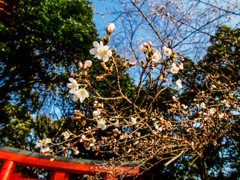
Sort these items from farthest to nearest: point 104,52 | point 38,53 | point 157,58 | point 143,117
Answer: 1. point 38,53
2. point 143,117
3. point 157,58
4. point 104,52

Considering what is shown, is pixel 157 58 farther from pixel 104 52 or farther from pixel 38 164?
pixel 38 164

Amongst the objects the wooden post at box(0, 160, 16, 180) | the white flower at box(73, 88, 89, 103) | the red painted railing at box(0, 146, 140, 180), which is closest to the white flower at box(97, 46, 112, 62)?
the white flower at box(73, 88, 89, 103)

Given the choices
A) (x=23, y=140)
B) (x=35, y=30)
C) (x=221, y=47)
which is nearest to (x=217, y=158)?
(x=221, y=47)

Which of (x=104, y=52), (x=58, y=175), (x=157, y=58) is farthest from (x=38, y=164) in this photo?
(x=157, y=58)

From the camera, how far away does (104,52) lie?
1.10 metres

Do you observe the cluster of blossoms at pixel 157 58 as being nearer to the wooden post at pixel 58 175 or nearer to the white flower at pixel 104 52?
the white flower at pixel 104 52

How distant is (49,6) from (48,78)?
287 cm

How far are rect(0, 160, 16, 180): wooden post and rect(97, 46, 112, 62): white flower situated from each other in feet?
6.50

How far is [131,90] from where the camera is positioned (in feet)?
20.9

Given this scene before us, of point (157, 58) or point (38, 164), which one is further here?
point (38, 164)

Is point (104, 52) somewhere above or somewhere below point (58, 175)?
above

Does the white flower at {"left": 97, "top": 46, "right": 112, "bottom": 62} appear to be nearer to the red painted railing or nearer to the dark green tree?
the red painted railing

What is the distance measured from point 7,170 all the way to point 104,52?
2.05 m

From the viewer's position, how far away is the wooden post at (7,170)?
178cm
